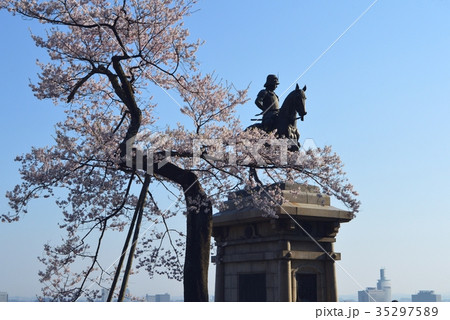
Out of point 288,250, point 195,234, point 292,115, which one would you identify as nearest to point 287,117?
point 292,115

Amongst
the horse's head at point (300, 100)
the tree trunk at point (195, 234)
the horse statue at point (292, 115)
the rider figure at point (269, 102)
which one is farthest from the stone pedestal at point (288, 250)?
the rider figure at point (269, 102)

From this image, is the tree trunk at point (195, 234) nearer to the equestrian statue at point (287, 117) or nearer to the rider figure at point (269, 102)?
the equestrian statue at point (287, 117)

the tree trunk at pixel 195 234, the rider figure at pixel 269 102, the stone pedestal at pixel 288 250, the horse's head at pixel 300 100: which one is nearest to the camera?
the tree trunk at pixel 195 234

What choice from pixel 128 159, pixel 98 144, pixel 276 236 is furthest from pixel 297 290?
pixel 98 144

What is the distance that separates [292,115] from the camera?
16266 mm

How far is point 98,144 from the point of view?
1446cm

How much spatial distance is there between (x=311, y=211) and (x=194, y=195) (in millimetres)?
3713

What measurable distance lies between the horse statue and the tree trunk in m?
3.74

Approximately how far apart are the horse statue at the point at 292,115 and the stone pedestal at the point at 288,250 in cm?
167

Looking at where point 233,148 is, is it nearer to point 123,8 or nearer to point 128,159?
point 128,159

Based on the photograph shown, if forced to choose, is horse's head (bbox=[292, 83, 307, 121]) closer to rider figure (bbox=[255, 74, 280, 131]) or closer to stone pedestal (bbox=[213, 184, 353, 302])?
rider figure (bbox=[255, 74, 280, 131])

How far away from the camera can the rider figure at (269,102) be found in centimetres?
1715
